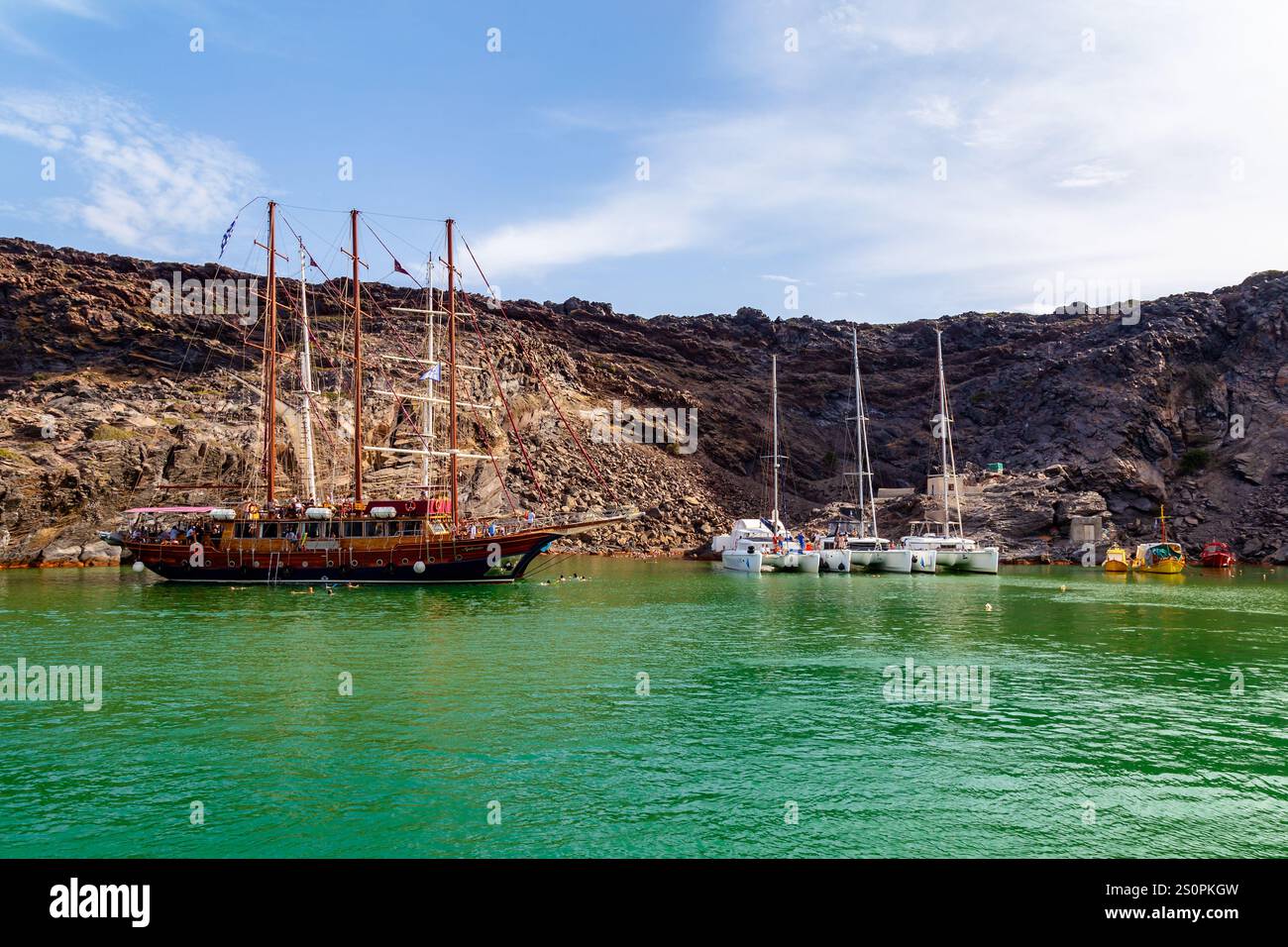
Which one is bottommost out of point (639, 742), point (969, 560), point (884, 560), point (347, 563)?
point (969, 560)

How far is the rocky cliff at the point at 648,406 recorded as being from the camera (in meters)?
93.1

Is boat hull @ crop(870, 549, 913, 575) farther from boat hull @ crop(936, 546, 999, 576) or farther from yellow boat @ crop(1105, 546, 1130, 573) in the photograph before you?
yellow boat @ crop(1105, 546, 1130, 573)

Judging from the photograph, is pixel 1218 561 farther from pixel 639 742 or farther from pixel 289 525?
pixel 639 742

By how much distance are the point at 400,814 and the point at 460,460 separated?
309ft

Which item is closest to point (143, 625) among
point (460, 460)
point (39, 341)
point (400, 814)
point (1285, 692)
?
point (400, 814)

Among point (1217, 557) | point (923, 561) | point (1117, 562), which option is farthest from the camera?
point (1217, 557)

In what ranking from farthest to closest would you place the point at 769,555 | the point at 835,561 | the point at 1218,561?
the point at 1218,561, the point at 769,555, the point at 835,561

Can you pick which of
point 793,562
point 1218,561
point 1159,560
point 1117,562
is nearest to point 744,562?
point 793,562

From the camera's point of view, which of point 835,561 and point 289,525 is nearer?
point 289,525

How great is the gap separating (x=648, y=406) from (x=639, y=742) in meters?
115

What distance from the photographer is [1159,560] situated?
84.6m

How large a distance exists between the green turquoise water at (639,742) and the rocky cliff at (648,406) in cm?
5889

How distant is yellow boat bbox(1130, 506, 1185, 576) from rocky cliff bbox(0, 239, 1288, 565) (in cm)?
917
